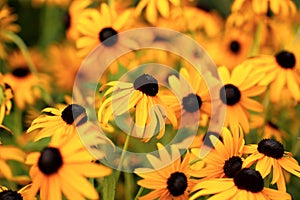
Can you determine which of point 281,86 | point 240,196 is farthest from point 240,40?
point 240,196

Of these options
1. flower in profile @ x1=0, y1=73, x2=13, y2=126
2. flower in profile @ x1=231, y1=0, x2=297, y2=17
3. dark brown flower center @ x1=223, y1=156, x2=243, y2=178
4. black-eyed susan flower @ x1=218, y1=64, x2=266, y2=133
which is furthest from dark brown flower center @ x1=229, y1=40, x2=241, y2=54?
dark brown flower center @ x1=223, y1=156, x2=243, y2=178

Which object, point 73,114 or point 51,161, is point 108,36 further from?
point 51,161

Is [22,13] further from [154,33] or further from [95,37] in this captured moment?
[95,37]

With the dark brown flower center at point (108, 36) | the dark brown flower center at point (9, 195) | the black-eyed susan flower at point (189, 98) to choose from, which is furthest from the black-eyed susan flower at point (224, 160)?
the dark brown flower center at point (108, 36)

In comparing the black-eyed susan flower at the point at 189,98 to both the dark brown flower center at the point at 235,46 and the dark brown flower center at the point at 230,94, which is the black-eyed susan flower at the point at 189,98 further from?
the dark brown flower center at the point at 235,46

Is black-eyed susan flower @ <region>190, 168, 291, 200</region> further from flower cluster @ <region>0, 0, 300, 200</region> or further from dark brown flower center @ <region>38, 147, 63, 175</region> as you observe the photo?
dark brown flower center @ <region>38, 147, 63, 175</region>

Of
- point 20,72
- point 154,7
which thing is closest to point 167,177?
point 154,7
